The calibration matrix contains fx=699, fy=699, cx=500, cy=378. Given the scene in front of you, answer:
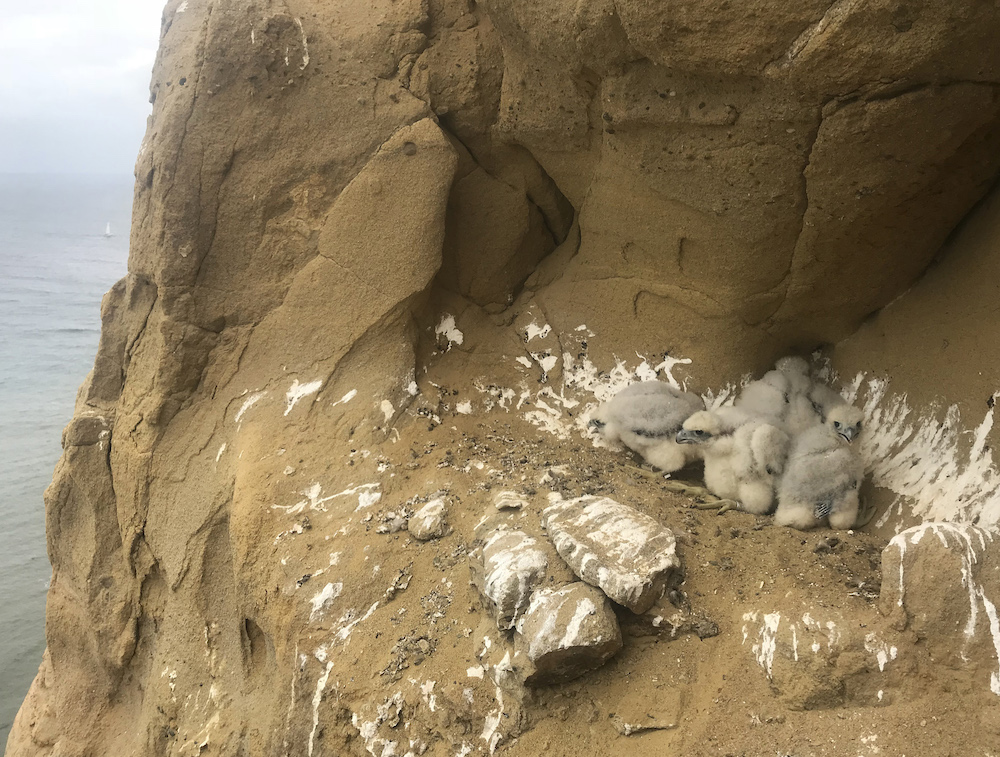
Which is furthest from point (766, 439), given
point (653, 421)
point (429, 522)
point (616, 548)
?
point (429, 522)

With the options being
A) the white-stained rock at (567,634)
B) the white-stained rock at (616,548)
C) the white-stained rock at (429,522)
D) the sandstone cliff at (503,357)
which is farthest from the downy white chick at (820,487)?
the white-stained rock at (429,522)

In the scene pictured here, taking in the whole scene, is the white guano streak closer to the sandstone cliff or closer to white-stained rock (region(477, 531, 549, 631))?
the sandstone cliff

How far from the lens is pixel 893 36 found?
1.97 m

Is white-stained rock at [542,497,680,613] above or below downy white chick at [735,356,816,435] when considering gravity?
below

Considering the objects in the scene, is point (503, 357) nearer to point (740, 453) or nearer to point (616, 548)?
point (740, 453)

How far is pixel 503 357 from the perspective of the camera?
11.8 ft

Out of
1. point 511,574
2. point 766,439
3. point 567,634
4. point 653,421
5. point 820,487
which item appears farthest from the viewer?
point 653,421

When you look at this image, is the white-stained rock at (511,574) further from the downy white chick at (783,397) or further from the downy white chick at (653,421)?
the downy white chick at (783,397)

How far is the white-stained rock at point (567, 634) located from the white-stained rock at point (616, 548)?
7 centimetres

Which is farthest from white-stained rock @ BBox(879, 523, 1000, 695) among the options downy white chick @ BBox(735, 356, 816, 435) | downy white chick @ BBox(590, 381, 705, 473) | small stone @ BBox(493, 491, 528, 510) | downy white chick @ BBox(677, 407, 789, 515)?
small stone @ BBox(493, 491, 528, 510)

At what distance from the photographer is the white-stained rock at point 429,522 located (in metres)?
2.62

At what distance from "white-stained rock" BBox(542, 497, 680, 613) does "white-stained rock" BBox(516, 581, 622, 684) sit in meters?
0.07

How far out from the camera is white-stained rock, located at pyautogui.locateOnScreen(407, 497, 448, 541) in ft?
8.58

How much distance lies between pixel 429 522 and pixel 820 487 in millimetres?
1463
